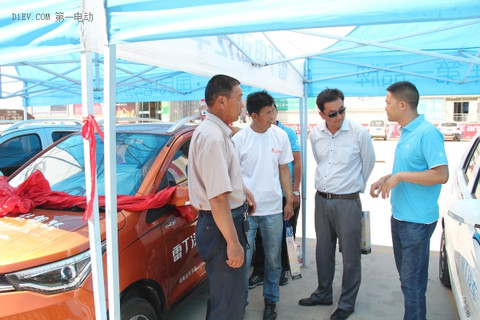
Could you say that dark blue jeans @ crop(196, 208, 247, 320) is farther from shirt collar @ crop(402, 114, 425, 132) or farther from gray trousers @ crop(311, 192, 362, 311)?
shirt collar @ crop(402, 114, 425, 132)

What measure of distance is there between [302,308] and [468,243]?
63.7 inches

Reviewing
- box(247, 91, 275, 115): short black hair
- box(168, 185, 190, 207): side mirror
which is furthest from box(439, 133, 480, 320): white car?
box(168, 185, 190, 207): side mirror

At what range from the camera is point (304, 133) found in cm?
455

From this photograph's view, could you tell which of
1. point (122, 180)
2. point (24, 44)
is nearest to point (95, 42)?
point (24, 44)

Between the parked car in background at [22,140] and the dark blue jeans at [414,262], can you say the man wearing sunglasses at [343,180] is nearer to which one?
the dark blue jeans at [414,262]

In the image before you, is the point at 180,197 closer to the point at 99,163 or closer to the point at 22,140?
the point at 99,163

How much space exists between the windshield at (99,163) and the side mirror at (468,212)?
2.06 metres

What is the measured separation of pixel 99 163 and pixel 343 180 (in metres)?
2.00

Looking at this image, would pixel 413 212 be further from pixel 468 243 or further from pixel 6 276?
pixel 6 276

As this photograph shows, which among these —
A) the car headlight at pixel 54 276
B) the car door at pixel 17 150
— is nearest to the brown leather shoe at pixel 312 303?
the car headlight at pixel 54 276

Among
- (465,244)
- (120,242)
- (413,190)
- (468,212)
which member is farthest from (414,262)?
(120,242)

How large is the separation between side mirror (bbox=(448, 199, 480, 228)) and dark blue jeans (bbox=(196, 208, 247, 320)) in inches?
48.5

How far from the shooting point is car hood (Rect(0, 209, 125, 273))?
1.94 meters

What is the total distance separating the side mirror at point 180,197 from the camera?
2.70 meters
